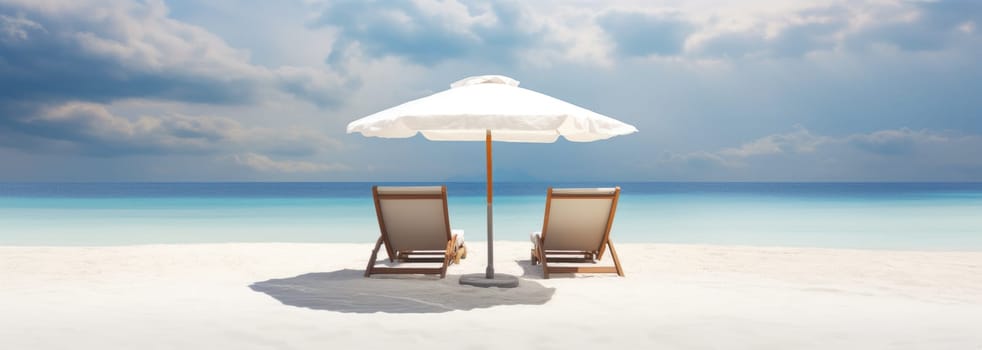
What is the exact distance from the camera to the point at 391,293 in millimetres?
4254

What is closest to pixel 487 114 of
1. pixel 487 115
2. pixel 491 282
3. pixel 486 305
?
pixel 487 115

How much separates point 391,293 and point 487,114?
144 centimetres

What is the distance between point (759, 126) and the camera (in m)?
50.0

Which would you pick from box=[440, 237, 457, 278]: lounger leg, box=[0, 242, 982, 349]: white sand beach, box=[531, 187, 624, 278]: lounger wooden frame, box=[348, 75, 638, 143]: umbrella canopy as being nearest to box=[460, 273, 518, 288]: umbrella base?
box=[0, 242, 982, 349]: white sand beach

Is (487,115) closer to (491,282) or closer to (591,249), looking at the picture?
(491,282)

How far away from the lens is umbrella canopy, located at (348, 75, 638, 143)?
3.70 meters

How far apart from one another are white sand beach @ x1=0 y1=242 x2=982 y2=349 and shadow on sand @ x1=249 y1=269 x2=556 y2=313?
0.01 metres

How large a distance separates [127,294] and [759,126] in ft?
170

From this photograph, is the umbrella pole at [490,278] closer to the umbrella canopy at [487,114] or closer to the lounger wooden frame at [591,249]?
the lounger wooden frame at [591,249]

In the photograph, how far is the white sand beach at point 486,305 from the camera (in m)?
2.97

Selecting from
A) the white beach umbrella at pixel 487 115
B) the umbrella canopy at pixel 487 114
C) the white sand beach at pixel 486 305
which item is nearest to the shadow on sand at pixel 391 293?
the white sand beach at pixel 486 305

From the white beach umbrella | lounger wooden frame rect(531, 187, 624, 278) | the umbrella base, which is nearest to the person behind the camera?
the white beach umbrella

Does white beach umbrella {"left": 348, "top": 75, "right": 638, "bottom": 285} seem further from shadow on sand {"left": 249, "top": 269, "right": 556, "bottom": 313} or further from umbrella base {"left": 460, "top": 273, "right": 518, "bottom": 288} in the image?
shadow on sand {"left": 249, "top": 269, "right": 556, "bottom": 313}

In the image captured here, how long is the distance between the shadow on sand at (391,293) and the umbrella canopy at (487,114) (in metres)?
1.08
